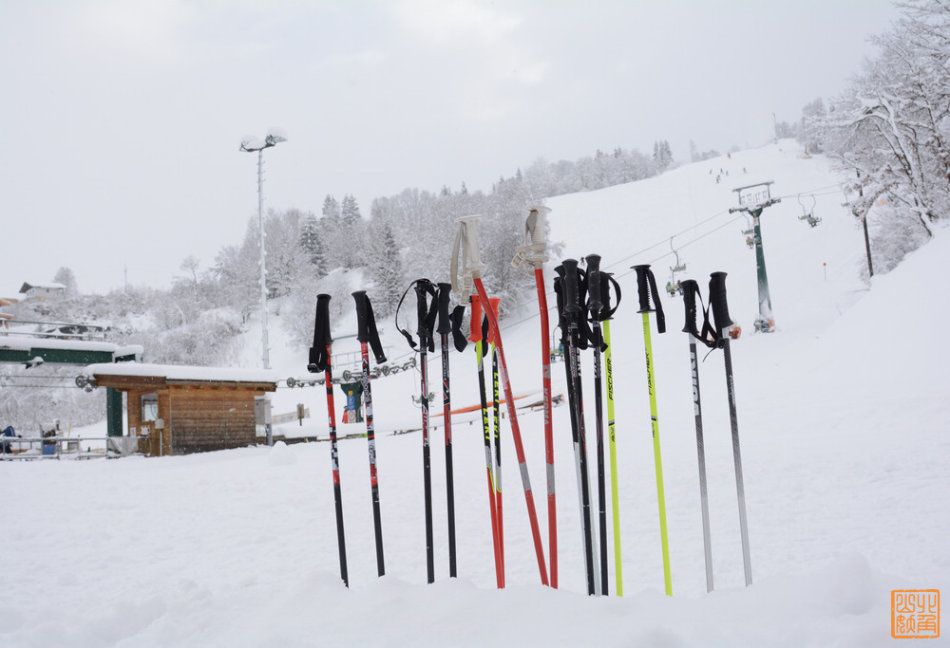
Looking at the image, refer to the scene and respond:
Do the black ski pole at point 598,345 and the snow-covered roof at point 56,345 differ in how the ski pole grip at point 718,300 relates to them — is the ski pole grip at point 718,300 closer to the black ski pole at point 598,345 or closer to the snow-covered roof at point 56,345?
the black ski pole at point 598,345

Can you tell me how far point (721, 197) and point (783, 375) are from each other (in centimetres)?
4294

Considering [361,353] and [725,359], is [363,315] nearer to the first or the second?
[361,353]

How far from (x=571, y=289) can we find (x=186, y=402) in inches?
538

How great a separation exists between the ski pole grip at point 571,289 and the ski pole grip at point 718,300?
78 centimetres

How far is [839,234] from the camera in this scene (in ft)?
127

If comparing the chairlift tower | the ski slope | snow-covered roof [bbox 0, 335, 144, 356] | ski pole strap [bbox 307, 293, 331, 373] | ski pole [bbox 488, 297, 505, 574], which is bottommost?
the ski slope

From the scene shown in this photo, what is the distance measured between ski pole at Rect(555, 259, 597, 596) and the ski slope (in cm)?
37

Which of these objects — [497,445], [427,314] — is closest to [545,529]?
[497,445]

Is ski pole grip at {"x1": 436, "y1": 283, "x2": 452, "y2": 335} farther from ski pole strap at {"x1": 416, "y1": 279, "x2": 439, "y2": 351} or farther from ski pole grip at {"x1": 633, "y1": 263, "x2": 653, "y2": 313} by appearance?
ski pole grip at {"x1": 633, "y1": 263, "x2": 653, "y2": 313}

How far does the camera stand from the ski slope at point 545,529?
247 centimetres

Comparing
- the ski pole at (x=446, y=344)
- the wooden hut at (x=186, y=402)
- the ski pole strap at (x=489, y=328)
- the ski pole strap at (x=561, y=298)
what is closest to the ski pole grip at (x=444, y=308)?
the ski pole at (x=446, y=344)

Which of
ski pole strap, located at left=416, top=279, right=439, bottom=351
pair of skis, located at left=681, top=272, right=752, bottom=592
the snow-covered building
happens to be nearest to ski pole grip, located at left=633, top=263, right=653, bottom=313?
pair of skis, located at left=681, top=272, right=752, bottom=592

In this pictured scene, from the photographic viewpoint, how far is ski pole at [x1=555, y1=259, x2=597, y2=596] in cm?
329

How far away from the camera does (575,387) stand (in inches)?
134
